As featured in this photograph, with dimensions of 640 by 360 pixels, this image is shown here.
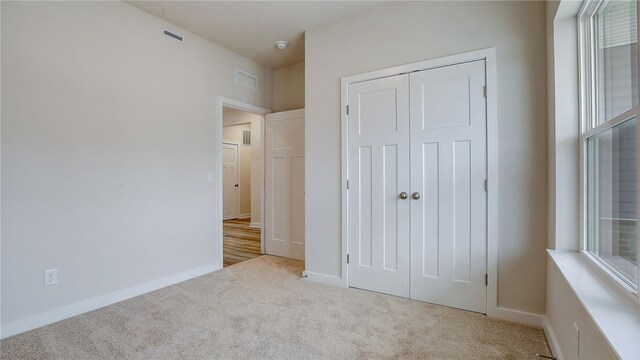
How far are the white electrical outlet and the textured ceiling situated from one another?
2.36m

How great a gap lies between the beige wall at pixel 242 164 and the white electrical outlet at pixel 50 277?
5524 millimetres

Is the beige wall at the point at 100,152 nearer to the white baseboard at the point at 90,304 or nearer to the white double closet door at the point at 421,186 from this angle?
the white baseboard at the point at 90,304

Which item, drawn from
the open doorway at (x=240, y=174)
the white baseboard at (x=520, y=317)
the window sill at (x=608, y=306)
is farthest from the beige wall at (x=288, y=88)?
the window sill at (x=608, y=306)

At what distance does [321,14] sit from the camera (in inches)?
113

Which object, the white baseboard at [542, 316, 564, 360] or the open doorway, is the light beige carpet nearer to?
the white baseboard at [542, 316, 564, 360]

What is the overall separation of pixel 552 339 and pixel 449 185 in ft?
3.84

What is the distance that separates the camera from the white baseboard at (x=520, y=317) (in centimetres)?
212

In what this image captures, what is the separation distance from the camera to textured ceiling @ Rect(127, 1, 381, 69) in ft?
8.87

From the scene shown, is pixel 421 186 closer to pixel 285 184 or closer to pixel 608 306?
pixel 608 306

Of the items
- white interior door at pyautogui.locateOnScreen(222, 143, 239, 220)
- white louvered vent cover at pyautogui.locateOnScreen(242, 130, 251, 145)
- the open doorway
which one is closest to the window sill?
the open doorway

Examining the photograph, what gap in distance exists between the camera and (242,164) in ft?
25.7

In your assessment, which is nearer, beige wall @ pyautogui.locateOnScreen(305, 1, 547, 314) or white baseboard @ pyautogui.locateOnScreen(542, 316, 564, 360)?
white baseboard @ pyautogui.locateOnScreen(542, 316, 564, 360)

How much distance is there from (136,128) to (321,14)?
2.07 m

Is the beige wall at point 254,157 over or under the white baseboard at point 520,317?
over
